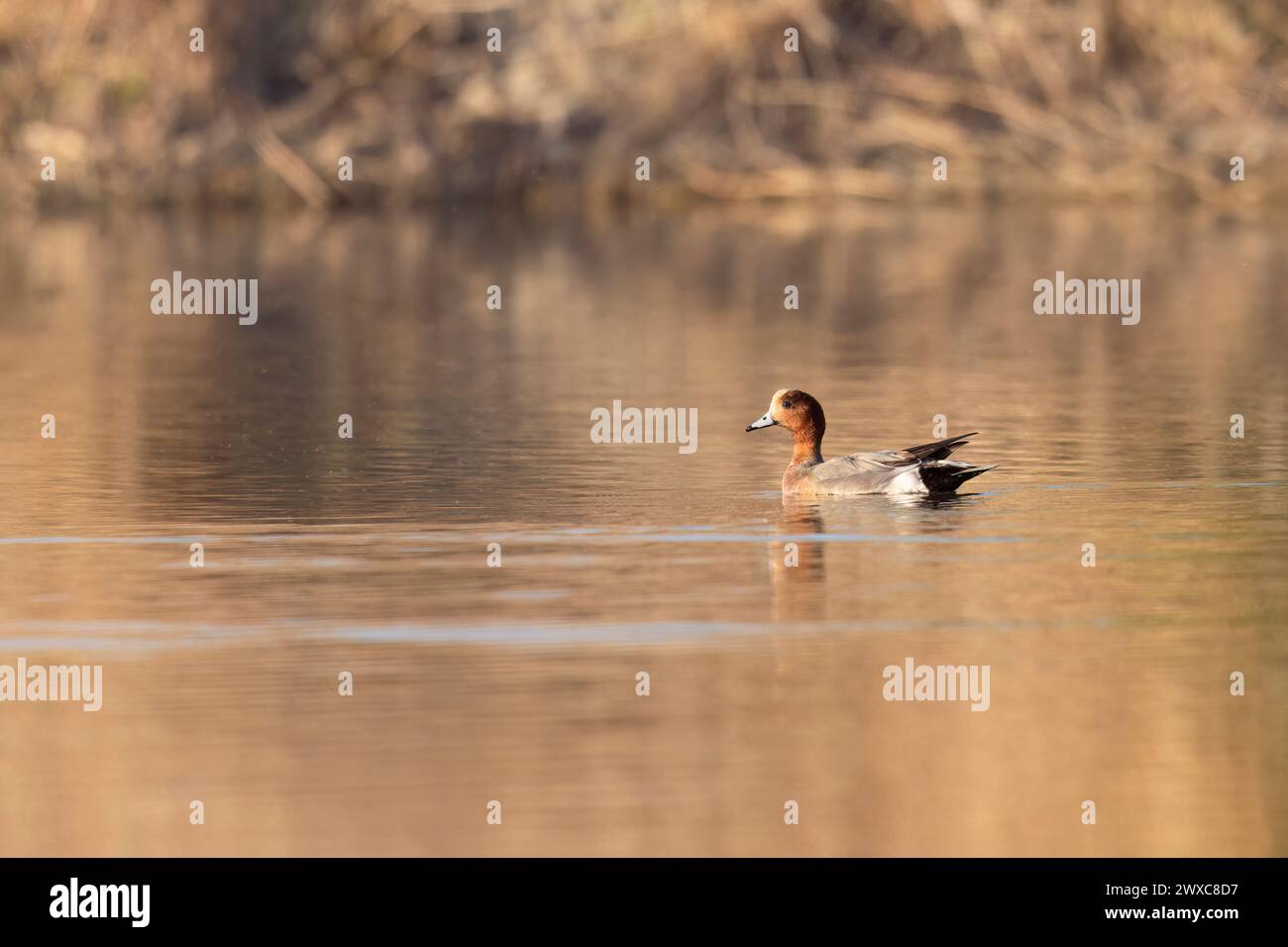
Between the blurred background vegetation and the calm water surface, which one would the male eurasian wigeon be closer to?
the calm water surface

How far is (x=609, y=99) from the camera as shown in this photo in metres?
36.8

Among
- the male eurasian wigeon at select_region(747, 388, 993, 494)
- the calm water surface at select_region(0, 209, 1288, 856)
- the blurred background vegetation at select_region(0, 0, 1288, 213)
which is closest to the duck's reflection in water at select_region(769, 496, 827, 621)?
the calm water surface at select_region(0, 209, 1288, 856)

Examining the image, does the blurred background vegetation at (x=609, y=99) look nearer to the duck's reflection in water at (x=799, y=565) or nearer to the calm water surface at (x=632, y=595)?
the calm water surface at (x=632, y=595)

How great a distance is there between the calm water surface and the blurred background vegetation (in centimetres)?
1480

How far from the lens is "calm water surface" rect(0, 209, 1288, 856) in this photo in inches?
295

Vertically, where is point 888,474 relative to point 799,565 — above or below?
above

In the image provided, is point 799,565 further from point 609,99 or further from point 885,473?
point 609,99

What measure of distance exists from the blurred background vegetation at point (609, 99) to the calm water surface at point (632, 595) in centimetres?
1480

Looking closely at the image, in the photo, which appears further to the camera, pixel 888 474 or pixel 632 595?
pixel 888 474

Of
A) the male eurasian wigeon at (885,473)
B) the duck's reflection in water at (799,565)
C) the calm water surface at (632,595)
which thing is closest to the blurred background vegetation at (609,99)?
the calm water surface at (632,595)

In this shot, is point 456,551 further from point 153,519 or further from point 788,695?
point 788,695

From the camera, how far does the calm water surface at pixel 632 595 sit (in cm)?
749

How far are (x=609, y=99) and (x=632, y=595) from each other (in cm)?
2719

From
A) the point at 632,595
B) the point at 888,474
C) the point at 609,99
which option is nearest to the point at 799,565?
the point at 632,595
